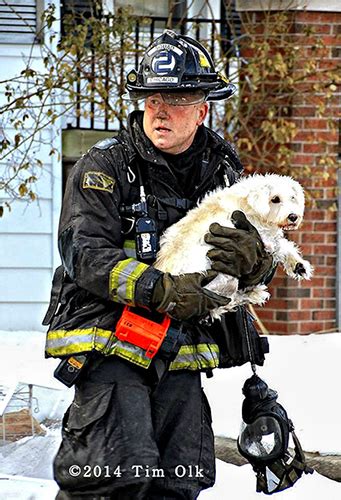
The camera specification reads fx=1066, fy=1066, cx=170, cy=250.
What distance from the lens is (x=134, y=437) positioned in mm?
3623

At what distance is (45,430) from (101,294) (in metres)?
2.39

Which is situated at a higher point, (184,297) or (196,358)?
(184,297)

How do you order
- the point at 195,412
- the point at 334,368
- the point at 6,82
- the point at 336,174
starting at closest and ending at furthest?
1. the point at 195,412
2. the point at 334,368
3. the point at 6,82
4. the point at 336,174

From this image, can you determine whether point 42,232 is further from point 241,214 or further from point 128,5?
point 241,214

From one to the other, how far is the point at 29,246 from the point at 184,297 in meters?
4.60

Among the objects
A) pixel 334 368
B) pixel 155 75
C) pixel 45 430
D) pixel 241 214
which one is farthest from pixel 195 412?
pixel 334 368

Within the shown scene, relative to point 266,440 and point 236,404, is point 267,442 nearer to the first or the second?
point 266,440

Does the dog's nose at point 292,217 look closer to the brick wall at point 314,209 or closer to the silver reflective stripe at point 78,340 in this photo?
the silver reflective stripe at point 78,340

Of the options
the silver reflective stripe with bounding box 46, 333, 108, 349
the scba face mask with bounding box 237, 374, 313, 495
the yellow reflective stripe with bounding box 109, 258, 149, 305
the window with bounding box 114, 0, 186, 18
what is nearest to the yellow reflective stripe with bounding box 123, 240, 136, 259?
the yellow reflective stripe with bounding box 109, 258, 149, 305

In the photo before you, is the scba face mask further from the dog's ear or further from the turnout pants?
the dog's ear

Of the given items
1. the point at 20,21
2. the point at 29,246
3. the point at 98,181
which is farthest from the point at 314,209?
the point at 98,181

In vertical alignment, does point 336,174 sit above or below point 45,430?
above

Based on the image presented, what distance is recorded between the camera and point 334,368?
657 cm

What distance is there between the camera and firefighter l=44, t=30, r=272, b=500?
3604 mm
